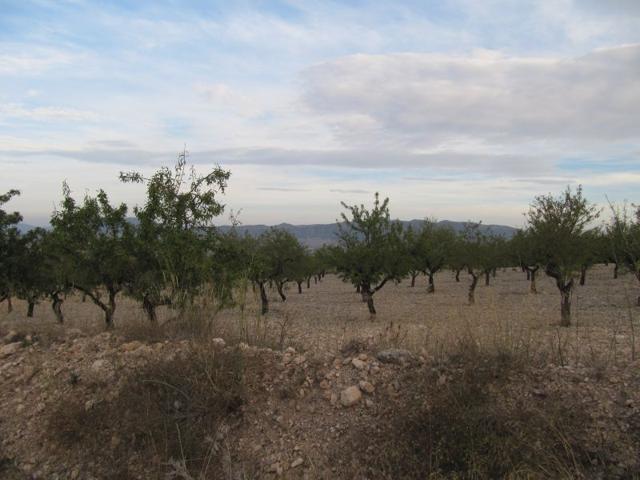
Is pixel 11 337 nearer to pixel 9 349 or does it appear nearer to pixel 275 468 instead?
pixel 9 349

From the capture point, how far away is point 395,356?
5.38 m

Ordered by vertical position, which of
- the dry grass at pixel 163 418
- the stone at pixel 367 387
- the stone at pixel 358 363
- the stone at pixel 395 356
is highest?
the stone at pixel 395 356

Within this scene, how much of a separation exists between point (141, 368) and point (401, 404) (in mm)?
3210

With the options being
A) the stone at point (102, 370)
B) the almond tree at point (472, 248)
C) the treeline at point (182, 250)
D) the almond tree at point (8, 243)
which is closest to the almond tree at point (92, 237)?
the treeline at point (182, 250)

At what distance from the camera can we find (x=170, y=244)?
454 inches

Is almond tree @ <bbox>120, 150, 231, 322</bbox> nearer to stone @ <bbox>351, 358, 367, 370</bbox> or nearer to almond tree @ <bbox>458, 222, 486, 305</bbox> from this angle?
stone @ <bbox>351, 358, 367, 370</bbox>

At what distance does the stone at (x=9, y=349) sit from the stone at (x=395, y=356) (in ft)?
18.5

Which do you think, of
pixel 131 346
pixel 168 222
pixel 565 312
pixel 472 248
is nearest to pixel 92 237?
pixel 168 222

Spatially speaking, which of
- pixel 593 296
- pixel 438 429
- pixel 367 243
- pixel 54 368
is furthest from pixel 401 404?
pixel 593 296

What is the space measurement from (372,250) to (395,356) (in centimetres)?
1440

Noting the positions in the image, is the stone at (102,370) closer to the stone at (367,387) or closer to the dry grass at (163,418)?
the dry grass at (163,418)

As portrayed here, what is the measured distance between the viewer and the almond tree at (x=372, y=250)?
1973 centimetres

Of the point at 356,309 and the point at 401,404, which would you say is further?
the point at 356,309

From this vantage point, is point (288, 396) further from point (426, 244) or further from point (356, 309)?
point (426, 244)
